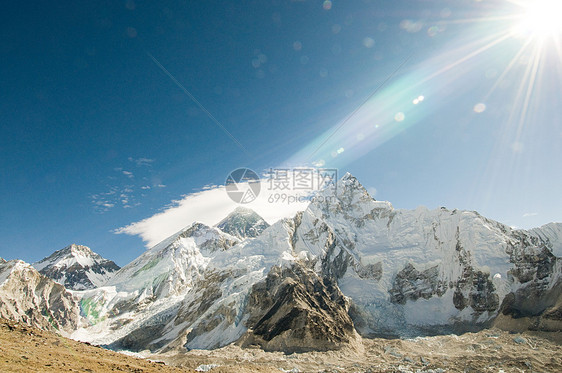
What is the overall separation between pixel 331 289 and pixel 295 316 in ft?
107

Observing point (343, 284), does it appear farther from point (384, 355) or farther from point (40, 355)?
point (40, 355)

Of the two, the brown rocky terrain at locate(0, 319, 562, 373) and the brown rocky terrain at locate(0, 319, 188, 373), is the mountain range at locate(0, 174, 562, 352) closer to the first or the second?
the brown rocky terrain at locate(0, 319, 562, 373)

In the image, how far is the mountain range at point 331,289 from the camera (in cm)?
8475

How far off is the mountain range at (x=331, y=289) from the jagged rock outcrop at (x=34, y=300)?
0.57 m

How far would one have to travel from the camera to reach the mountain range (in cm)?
8475

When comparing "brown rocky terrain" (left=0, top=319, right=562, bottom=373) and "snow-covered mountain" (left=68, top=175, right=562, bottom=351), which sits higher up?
"snow-covered mountain" (left=68, top=175, right=562, bottom=351)

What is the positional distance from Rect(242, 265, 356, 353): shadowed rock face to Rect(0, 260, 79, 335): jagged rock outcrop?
7945cm

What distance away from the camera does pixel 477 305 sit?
101000 mm

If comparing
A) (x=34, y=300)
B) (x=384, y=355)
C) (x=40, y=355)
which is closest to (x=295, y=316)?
(x=384, y=355)

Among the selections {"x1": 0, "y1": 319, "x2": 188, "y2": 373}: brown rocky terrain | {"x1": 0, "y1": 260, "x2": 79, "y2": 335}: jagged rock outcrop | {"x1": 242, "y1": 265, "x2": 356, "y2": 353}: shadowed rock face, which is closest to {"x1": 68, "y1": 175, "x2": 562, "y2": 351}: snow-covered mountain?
{"x1": 242, "y1": 265, "x2": 356, "y2": 353}: shadowed rock face

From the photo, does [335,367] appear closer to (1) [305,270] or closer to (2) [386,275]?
(1) [305,270]

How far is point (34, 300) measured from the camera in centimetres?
11950

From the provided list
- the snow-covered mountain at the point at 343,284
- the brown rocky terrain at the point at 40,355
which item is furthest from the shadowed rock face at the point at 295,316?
the brown rocky terrain at the point at 40,355

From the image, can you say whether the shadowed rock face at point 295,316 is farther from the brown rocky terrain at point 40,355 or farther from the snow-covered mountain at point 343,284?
the brown rocky terrain at point 40,355
